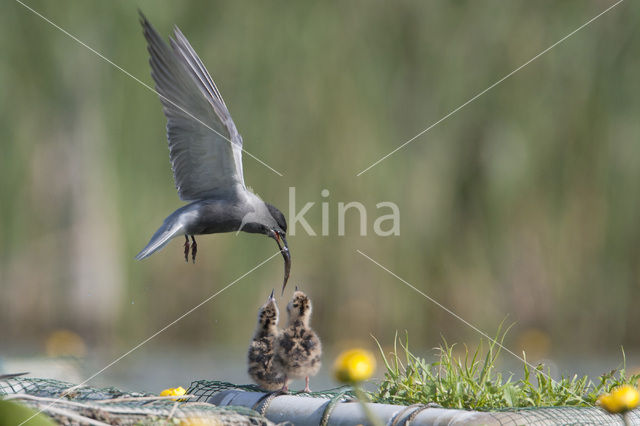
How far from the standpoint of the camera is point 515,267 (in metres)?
9.98

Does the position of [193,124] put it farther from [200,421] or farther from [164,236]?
[200,421]

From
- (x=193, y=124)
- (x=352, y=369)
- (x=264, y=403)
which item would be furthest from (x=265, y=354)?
(x=352, y=369)

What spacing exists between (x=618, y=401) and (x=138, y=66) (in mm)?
8238

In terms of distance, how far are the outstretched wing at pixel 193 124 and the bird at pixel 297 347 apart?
36.8 inches

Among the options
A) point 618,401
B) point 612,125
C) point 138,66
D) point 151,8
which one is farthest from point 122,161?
point 618,401

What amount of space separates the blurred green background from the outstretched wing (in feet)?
14.8

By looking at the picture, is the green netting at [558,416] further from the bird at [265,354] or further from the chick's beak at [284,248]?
the chick's beak at [284,248]

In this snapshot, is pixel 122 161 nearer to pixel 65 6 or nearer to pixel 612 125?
pixel 65 6

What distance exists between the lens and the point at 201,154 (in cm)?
523

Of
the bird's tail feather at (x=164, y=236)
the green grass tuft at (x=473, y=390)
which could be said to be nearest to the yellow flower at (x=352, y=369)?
the green grass tuft at (x=473, y=390)

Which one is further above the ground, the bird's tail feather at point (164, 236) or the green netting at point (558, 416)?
the bird's tail feather at point (164, 236)

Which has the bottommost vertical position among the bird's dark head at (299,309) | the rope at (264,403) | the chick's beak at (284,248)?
the rope at (264,403)

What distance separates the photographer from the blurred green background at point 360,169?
9984 millimetres

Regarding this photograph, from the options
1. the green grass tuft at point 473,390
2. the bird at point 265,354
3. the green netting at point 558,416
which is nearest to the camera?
the green netting at point 558,416
